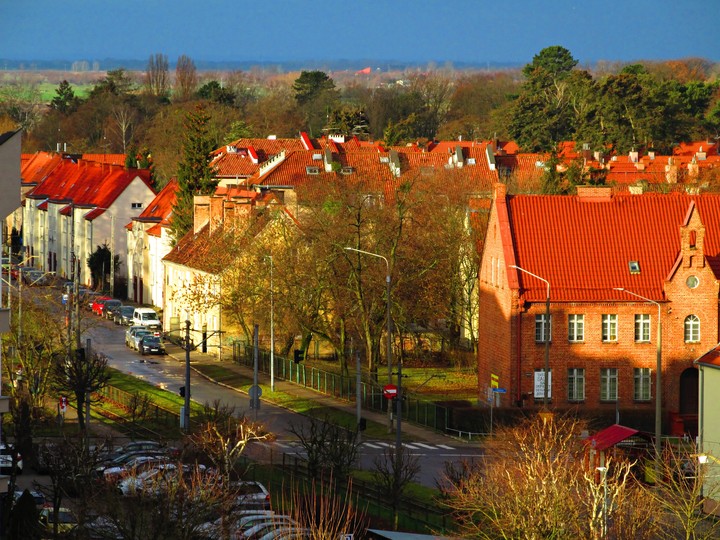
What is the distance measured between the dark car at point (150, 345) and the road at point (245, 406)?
589mm

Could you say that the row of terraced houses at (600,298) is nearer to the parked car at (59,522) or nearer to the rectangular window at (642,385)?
the rectangular window at (642,385)

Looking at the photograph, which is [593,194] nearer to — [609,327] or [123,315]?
[609,327]

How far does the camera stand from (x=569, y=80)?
171m

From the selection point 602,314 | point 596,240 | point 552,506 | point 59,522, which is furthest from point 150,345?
point 552,506

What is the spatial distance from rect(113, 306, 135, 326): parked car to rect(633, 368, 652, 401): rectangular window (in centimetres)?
4139

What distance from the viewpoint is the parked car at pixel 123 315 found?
323ft

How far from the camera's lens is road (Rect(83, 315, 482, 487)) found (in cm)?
5647

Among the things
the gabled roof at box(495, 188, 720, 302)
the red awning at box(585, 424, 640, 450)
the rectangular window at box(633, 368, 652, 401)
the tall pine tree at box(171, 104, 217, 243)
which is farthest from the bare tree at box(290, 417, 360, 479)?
the tall pine tree at box(171, 104, 217, 243)

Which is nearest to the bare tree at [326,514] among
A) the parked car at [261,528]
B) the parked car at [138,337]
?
the parked car at [261,528]

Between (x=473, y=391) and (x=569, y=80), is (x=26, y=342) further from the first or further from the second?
(x=569, y=80)

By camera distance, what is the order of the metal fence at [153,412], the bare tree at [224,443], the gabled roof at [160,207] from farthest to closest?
the gabled roof at [160,207] < the metal fence at [153,412] < the bare tree at [224,443]

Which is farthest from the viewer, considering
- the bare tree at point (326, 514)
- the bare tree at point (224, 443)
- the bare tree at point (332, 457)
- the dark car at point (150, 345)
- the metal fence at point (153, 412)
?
the dark car at point (150, 345)

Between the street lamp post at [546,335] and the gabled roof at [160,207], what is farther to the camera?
the gabled roof at [160,207]

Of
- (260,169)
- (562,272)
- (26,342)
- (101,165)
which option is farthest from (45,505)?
(101,165)
